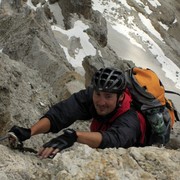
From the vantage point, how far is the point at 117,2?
4984cm

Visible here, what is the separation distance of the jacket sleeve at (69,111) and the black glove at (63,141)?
3.49 feet

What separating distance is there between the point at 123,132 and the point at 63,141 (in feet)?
3.45

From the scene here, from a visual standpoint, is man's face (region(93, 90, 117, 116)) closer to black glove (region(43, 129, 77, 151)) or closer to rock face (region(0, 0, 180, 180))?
rock face (region(0, 0, 180, 180))

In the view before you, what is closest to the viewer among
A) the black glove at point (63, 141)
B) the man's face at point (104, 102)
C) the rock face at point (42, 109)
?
the rock face at point (42, 109)

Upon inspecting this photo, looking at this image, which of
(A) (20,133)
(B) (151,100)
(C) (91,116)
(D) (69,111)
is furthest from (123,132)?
(A) (20,133)

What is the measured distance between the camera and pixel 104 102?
5816 millimetres

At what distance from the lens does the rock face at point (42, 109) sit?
14.1 feet

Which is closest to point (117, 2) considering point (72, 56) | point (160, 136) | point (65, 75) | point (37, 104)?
point (72, 56)

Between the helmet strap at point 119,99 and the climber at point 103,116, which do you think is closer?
the climber at point 103,116

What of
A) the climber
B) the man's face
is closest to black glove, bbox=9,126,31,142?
the climber

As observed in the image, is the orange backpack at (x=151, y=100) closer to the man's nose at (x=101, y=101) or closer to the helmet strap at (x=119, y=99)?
the helmet strap at (x=119, y=99)

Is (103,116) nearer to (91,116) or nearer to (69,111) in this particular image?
(91,116)

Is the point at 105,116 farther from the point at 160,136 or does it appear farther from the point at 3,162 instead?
the point at 3,162

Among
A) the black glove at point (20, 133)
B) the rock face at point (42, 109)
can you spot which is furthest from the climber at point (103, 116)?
the rock face at point (42, 109)
